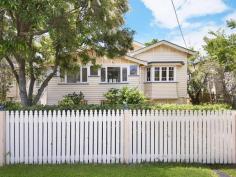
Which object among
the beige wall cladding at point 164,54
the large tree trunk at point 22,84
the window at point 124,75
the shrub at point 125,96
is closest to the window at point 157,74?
the beige wall cladding at point 164,54

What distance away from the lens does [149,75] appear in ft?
111

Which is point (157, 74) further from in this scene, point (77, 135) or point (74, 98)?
point (77, 135)

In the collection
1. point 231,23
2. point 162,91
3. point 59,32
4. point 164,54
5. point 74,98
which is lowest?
point 74,98

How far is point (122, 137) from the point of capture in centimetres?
1094

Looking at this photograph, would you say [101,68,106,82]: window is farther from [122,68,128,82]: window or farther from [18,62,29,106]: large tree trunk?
[18,62,29,106]: large tree trunk

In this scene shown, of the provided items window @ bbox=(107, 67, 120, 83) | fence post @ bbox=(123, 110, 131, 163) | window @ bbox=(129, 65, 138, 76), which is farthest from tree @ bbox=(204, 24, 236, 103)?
fence post @ bbox=(123, 110, 131, 163)

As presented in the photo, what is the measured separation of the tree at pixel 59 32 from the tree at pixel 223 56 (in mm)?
10264

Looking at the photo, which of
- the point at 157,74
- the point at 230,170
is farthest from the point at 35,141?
the point at 157,74

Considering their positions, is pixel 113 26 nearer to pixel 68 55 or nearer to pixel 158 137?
pixel 68 55

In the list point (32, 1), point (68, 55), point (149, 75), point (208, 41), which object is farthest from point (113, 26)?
point (208, 41)

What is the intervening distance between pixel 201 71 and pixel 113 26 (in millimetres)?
17857

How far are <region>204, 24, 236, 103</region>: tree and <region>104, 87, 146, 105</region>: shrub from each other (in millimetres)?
6897

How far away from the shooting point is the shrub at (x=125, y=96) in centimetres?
2873

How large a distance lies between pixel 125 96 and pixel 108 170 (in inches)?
764
